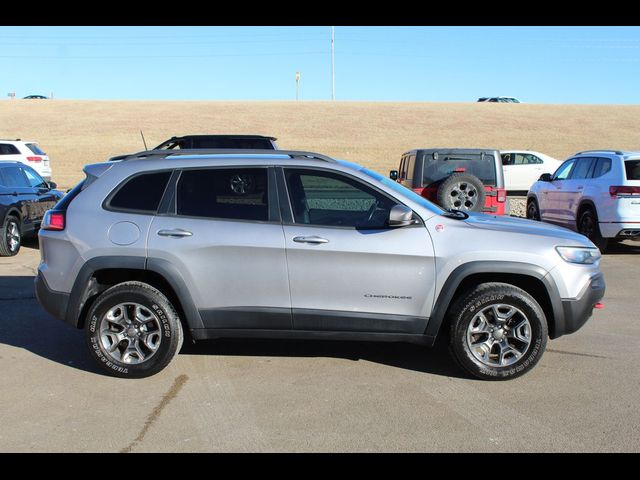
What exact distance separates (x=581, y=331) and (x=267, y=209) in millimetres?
3404

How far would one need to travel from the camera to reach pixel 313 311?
17.6 feet

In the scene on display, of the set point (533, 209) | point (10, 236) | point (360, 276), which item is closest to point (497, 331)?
point (360, 276)

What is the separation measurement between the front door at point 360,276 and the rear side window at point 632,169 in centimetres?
712

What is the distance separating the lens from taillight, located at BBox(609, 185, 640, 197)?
1089 centimetres

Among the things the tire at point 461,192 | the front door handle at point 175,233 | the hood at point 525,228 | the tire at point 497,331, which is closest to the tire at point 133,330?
the front door handle at point 175,233

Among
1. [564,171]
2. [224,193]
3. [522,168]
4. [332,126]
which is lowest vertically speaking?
[522,168]

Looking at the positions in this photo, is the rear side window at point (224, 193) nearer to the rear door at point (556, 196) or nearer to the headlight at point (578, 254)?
the headlight at point (578, 254)

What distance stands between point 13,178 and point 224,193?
7.88 metres

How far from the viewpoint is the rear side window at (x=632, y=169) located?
437 inches

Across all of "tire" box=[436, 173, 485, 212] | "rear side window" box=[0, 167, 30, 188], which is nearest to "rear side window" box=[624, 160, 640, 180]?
"tire" box=[436, 173, 485, 212]

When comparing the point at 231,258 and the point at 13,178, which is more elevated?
the point at 13,178

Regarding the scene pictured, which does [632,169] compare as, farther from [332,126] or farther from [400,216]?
[332,126]

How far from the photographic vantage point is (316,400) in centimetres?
498
